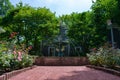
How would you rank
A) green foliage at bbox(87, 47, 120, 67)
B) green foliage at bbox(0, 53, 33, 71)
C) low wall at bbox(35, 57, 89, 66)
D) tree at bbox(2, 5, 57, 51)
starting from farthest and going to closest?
tree at bbox(2, 5, 57, 51)
low wall at bbox(35, 57, 89, 66)
green foliage at bbox(87, 47, 120, 67)
green foliage at bbox(0, 53, 33, 71)

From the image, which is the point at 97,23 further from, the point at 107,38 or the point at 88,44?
the point at 88,44

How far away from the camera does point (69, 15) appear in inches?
1609

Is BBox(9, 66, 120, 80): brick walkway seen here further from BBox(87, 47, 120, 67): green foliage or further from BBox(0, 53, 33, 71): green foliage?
BBox(87, 47, 120, 67): green foliage

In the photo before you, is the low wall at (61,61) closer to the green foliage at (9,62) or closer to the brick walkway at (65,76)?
the green foliage at (9,62)

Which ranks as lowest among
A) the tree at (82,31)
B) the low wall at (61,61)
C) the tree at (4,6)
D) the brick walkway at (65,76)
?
the brick walkway at (65,76)

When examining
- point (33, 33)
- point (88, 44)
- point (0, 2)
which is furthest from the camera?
point (0, 2)

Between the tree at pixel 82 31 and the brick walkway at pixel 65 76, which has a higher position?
the tree at pixel 82 31

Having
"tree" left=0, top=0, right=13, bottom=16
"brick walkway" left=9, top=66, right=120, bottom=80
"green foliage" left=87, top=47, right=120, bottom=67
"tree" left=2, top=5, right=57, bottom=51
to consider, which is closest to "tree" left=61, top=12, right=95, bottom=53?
"tree" left=2, top=5, right=57, bottom=51

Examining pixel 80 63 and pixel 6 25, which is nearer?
pixel 80 63

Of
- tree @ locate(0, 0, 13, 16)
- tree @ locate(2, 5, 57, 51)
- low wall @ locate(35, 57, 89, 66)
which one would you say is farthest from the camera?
tree @ locate(0, 0, 13, 16)

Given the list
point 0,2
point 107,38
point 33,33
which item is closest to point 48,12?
point 33,33

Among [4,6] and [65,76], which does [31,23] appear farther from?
[65,76]

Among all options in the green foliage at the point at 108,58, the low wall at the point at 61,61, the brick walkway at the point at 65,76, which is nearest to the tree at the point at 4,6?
the low wall at the point at 61,61

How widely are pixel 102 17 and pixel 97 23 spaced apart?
1.02 meters
